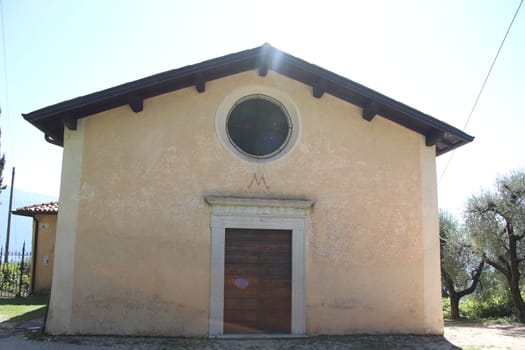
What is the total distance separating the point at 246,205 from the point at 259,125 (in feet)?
5.05

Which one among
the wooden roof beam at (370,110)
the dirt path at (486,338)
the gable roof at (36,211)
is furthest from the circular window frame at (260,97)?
the gable roof at (36,211)

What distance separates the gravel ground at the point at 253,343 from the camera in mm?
6922

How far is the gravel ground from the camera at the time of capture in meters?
6.92

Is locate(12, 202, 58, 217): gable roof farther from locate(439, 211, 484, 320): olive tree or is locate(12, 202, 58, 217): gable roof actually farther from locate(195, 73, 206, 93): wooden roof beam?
locate(439, 211, 484, 320): olive tree

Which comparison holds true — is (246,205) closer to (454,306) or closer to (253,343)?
(253,343)

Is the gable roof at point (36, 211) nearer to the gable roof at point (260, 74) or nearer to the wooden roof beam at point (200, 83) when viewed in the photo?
the gable roof at point (260, 74)

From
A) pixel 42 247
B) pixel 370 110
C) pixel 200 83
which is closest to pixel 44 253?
pixel 42 247

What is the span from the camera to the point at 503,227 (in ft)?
41.7

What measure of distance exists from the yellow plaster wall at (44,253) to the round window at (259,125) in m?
8.93

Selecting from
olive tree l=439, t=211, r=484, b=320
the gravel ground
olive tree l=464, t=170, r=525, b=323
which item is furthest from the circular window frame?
olive tree l=439, t=211, r=484, b=320

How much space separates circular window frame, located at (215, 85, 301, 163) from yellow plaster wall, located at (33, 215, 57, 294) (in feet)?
29.2

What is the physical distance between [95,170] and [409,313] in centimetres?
588

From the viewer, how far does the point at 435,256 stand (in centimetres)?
859

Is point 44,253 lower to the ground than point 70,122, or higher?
lower
